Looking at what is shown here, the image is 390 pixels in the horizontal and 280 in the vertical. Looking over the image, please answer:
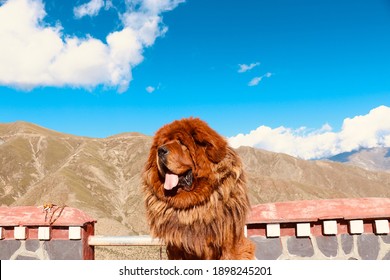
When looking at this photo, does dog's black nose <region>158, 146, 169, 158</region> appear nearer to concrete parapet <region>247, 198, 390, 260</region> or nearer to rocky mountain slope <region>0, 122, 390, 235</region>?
concrete parapet <region>247, 198, 390, 260</region>

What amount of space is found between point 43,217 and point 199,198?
2982mm

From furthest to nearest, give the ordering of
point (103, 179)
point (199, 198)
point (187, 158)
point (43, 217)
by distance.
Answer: point (103, 179) → point (43, 217) → point (187, 158) → point (199, 198)

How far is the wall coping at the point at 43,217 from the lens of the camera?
16.8 ft

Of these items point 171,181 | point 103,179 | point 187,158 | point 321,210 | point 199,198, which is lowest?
point 321,210

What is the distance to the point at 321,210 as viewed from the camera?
474 centimetres

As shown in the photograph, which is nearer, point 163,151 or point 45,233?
point 163,151

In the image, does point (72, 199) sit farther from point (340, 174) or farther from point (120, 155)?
point (340, 174)

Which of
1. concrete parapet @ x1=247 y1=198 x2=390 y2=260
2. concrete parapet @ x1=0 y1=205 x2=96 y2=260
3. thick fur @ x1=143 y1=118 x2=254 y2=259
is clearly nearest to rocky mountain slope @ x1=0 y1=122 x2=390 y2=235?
concrete parapet @ x1=0 y1=205 x2=96 y2=260

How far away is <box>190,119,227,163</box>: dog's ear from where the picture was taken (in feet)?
11.1

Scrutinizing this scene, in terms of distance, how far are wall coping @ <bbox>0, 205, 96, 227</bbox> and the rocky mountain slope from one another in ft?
166

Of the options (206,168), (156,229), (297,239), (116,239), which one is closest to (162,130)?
(206,168)

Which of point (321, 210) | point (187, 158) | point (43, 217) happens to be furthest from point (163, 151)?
point (43, 217)

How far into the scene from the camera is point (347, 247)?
15.4ft

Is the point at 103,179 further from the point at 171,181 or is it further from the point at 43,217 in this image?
the point at 171,181
